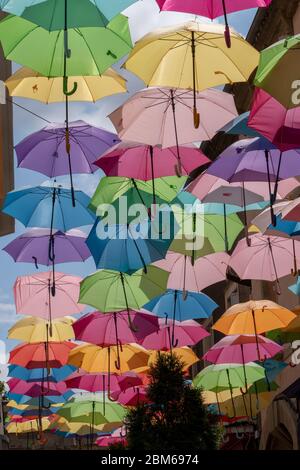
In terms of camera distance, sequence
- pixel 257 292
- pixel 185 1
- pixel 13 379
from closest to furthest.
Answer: pixel 185 1, pixel 13 379, pixel 257 292

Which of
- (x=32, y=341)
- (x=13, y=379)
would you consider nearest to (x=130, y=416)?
(x=32, y=341)

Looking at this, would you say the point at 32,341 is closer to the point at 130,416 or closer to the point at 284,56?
the point at 130,416

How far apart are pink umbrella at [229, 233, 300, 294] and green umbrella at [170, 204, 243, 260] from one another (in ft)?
1.41

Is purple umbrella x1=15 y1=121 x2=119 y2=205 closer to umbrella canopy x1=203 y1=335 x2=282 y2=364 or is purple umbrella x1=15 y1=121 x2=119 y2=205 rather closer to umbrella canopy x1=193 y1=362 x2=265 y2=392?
umbrella canopy x1=203 y1=335 x2=282 y2=364

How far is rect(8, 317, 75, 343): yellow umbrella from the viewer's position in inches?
863

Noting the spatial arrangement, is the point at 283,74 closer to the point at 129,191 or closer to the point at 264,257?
the point at 129,191

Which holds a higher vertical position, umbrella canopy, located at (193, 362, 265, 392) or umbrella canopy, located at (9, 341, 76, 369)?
umbrella canopy, located at (9, 341, 76, 369)

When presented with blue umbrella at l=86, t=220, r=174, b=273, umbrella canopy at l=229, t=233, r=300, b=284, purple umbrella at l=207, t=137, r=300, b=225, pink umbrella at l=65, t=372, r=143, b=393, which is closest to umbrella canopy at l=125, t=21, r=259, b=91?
purple umbrella at l=207, t=137, r=300, b=225

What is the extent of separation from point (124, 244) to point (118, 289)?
2235 mm

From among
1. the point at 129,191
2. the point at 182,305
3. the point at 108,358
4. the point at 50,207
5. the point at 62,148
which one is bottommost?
the point at 108,358

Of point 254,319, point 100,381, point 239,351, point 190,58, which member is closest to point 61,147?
point 190,58

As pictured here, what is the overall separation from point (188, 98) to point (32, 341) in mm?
9677

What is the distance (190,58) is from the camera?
12.7 m

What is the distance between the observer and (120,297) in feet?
60.6
